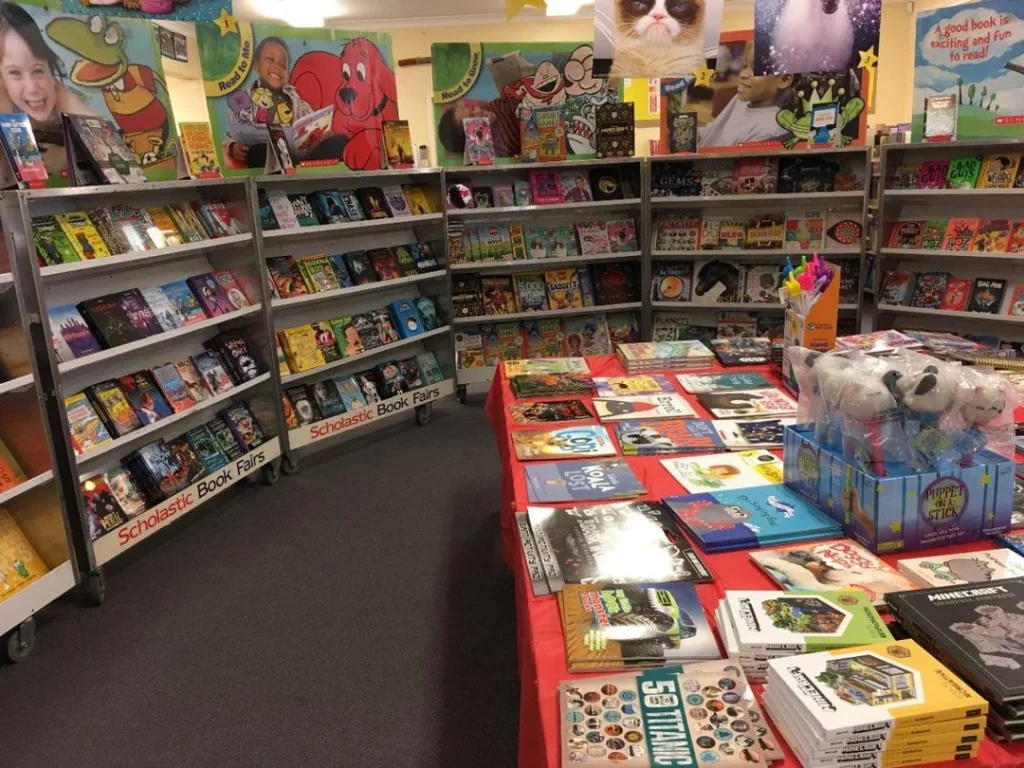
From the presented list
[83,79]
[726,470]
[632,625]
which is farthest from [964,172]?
[83,79]

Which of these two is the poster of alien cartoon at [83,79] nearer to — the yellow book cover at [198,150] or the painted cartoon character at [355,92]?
the yellow book cover at [198,150]

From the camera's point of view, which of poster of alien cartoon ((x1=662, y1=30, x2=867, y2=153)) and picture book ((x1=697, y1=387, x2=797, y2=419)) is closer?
picture book ((x1=697, y1=387, x2=797, y2=419))

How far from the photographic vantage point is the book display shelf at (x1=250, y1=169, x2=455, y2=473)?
452cm

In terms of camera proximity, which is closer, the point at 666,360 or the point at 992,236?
the point at 666,360

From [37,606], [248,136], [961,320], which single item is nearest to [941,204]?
[961,320]

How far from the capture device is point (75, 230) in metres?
3.23

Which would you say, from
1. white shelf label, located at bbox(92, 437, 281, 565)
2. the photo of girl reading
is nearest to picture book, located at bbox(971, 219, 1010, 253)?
white shelf label, located at bbox(92, 437, 281, 565)

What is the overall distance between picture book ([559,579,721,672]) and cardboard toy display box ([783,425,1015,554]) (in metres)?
0.44

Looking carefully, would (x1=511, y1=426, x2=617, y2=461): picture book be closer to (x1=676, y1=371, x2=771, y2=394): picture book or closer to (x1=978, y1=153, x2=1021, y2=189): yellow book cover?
(x1=676, y1=371, x2=771, y2=394): picture book

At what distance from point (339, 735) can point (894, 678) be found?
180 cm

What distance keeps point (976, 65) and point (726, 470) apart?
386 cm

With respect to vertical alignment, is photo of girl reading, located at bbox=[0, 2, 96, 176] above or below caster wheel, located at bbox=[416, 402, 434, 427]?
above

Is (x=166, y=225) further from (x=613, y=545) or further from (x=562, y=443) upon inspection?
(x=613, y=545)

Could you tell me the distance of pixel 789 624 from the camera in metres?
1.35
